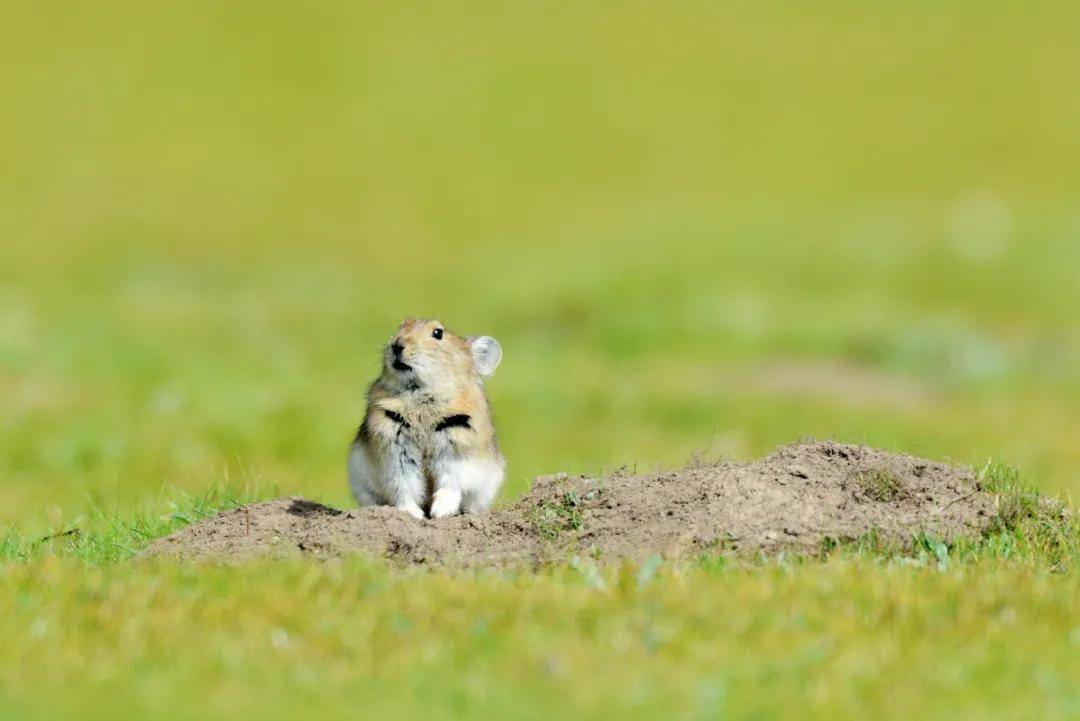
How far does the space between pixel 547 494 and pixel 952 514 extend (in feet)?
7.71

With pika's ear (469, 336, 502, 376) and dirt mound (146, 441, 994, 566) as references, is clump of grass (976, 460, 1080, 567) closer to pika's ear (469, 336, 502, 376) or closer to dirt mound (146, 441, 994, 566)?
dirt mound (146, 441, 994, 566)

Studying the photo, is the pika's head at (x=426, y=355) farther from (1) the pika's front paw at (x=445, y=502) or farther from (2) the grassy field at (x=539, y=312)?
(2) the grassy field at (x=539, y=312)

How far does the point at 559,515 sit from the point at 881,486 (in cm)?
189

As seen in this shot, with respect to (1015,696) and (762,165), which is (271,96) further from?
(1015,696)

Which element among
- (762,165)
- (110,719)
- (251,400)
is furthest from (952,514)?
(762,165)

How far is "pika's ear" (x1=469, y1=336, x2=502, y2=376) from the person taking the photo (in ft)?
33.7

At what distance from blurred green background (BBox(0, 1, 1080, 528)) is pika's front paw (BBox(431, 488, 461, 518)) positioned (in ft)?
6.00

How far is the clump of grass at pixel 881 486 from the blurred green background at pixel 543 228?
13.2 feet

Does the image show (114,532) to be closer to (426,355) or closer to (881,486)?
(426,355)

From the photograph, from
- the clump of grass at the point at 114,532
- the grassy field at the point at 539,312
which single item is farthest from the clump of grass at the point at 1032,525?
the clump of grass at the point at 114,532

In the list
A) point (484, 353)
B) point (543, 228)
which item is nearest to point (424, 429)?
point (484, 353)

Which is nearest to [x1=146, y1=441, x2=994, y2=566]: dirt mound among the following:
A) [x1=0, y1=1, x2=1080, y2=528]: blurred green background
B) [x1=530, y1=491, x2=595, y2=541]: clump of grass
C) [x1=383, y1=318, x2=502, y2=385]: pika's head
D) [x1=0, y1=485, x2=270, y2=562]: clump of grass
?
[x1=530, y1=491, x2=595, y2=541]: clump of grass

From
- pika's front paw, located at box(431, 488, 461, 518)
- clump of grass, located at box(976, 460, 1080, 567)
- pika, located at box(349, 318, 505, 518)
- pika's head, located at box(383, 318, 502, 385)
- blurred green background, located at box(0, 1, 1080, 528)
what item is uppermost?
blurred green background, located at box(0, 1, 1080, 528)

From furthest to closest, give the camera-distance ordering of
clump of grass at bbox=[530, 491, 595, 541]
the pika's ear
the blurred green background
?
the blurred green background → the pika's ear → clump of grass at bbox=[530, 491, 595, 541]
